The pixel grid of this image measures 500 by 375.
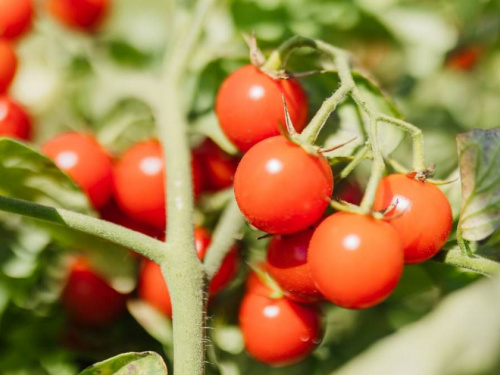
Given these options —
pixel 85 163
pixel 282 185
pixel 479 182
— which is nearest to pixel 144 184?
pixel 85 163

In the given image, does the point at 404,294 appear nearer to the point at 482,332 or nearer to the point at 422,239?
the point at 422,239

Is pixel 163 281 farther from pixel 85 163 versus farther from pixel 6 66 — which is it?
pixel 6 66

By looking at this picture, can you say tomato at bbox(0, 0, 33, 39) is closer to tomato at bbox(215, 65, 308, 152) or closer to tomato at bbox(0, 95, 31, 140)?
tomato at bbox(0, 95, 31, 140)

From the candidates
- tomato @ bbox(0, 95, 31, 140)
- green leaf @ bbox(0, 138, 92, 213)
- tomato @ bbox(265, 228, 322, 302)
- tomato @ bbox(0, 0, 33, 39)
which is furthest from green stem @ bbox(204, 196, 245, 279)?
tomato @ bbox(0, 0, 33, 39)

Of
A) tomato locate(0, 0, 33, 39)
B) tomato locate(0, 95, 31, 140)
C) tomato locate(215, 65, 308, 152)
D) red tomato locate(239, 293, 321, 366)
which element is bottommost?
red tomato locate(239, 293, 321, 366)

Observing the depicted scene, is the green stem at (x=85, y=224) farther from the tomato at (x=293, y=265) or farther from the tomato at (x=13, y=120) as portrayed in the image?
the tomato at (x=13, y=120)

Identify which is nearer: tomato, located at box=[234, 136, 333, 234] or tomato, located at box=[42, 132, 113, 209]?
tomato, located at box=[234, 136, 333, 234]
